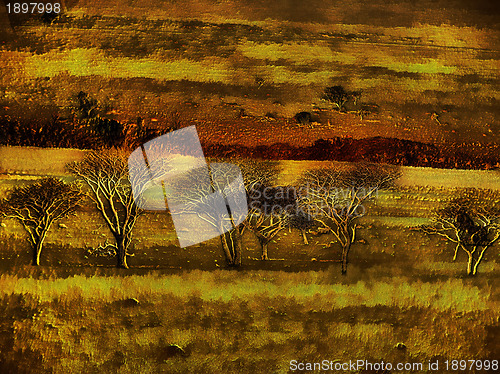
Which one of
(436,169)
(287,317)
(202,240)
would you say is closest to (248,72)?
(202,240)

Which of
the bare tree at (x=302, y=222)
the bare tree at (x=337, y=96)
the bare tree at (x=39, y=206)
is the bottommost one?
the bare tree at (x=302, y=222)

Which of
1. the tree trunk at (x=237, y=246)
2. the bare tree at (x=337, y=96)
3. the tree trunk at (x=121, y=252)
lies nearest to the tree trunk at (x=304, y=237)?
the tree trunk at (x=237, y=246)

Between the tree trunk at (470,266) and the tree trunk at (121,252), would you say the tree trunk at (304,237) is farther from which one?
the tree trunk at (121,252)

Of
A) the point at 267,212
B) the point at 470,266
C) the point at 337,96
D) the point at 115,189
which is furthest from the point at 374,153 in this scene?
the point at 115,189

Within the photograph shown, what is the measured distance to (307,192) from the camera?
42.2ft

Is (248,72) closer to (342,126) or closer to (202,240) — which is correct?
(342,126)

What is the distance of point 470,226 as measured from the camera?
12664mm

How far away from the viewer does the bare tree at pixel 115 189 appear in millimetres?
12445

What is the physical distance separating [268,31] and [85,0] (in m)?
7.04

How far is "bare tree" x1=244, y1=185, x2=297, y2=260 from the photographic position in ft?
41.3

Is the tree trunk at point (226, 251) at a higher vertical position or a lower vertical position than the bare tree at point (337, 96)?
lower

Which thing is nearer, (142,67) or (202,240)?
(202,240)

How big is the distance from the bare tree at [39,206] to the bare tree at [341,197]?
24.8 ft

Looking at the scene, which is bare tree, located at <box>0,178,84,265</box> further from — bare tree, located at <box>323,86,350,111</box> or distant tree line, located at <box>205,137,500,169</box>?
bare tree, located at <box>323,86,350,111</box>
